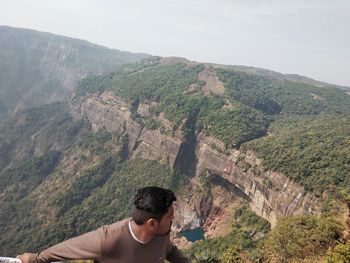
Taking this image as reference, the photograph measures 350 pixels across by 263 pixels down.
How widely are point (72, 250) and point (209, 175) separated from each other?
71765 millimetres

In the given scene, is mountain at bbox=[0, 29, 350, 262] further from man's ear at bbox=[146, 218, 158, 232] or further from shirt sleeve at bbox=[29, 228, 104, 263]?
shirt sleeve at bbox=[29, 228, 104, 263]

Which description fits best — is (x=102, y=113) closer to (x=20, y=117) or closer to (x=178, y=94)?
(x=178, y=94)

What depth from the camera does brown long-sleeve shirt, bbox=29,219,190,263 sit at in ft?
15.8

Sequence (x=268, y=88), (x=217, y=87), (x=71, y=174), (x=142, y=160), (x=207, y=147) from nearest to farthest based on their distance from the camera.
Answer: (x=207, y=147), (x=142, y=160), (x=71, y=174), (x=217, y=87), (x=268, y=88)

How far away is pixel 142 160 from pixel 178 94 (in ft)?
65.3

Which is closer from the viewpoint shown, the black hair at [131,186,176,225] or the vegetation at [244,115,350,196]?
the black hair at [131,186,176,225]

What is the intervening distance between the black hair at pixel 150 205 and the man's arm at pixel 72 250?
536mm

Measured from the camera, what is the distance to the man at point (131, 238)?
479 centimetres

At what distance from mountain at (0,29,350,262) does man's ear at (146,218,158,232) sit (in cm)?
1666

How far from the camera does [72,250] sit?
4777 mm

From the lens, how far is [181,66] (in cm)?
12888

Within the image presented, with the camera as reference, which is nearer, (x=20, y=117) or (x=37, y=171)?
(x=37, y=171)

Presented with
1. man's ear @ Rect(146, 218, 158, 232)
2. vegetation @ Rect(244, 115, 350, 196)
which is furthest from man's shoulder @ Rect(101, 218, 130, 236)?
vegetation @ Rect(244, 115, 350, 196)

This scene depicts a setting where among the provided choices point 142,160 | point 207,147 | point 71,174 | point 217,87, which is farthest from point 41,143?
point 207,147
